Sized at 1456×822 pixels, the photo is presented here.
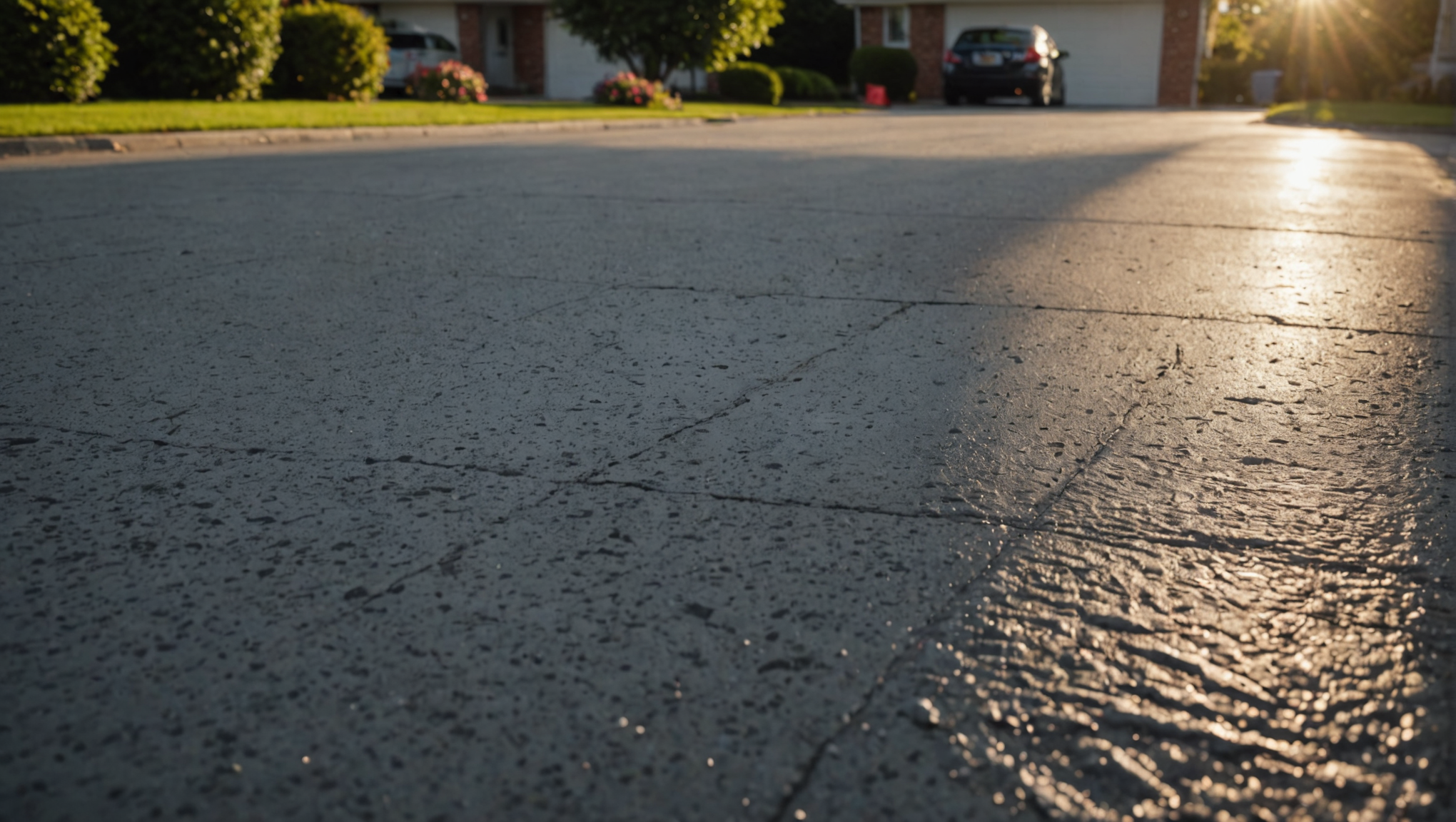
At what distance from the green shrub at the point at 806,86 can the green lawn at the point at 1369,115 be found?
41.5 ft

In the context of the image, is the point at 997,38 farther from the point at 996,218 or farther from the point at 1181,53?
the point at 996,218

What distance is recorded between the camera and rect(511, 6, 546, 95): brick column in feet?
121

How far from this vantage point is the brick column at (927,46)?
114 ft

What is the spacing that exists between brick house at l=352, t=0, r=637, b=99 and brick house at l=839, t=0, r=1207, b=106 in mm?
10046

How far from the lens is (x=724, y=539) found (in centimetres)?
234

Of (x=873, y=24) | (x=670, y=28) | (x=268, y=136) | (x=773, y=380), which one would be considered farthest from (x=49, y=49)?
(x=873, y=24)

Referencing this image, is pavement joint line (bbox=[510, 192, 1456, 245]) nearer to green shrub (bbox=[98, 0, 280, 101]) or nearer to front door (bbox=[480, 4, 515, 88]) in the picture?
green shrub (bbox=[98, 0, 280, 101])

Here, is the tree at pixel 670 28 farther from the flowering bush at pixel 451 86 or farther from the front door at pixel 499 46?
the front door at pixel 499 46

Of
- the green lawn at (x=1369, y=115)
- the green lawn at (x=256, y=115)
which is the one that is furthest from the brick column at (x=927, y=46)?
the green lawn at (x=256, y=115)

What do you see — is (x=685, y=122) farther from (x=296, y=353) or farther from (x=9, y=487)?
(x=9, y=487)

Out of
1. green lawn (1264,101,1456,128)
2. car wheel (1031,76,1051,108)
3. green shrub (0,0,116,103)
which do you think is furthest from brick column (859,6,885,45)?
green shrub (0,0,116,103)

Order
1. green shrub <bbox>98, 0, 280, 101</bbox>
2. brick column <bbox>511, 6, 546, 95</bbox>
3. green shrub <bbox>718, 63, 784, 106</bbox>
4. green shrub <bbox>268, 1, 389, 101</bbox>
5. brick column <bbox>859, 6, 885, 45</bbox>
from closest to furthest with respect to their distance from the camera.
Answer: green shrub <bbox>98, 0, 280, 101</bbox>
green shrub <bbox>268, 1, 389, 101</bbox>
green shrub <bbox>718, 63, 784, 106</bbox>
brick column <bbox>859, 6, 885, 45</bbox>
brick column <bbox>511, 6, 546, 95</bbox>

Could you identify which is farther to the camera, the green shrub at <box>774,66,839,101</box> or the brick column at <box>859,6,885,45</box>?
the brick column at <box>859,6,885,45</box>

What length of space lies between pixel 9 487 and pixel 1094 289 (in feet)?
12.4
